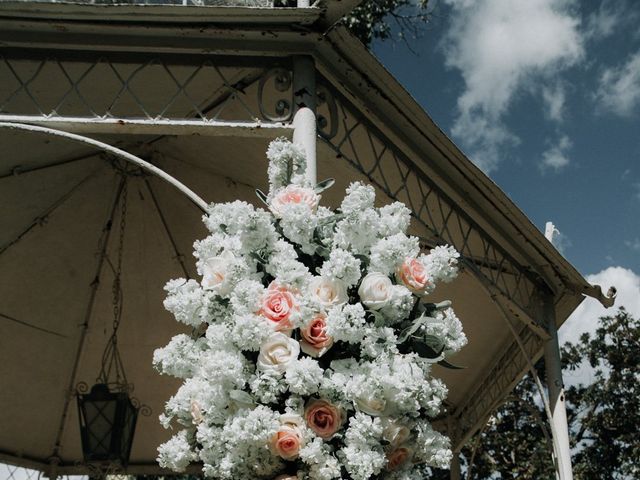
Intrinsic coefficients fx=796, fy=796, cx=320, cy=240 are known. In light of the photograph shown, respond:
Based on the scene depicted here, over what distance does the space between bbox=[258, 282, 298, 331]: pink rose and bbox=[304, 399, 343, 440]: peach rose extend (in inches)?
10.5

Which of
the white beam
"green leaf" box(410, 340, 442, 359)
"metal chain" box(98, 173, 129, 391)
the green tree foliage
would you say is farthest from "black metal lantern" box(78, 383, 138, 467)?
the green tree foliage

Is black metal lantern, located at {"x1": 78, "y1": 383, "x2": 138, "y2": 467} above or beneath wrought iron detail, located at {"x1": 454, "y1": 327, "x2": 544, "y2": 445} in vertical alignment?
beneath

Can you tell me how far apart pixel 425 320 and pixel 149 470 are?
7.42 meters

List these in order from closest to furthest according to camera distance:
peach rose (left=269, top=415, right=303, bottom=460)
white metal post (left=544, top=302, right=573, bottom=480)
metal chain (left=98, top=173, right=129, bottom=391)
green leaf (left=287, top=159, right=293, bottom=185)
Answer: peach rose (left=269, top=415, right=303, bottom=460) < green leaf (left=287, top=159, right=293, bottom=185) < white metal post (left=544, top=302, right=573, bottom=480) < metal chain (left=98, top=173, right=129, bottom=391)

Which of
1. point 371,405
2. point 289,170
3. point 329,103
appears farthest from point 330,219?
point 329,103

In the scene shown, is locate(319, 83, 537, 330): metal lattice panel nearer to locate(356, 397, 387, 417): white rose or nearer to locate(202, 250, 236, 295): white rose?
locate(202, 250, 236, 295): white rose

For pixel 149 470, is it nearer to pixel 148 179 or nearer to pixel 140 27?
pixel 148 179

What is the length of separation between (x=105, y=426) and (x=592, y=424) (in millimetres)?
15565

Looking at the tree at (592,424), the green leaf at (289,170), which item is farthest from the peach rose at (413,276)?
the tree at (592,424)

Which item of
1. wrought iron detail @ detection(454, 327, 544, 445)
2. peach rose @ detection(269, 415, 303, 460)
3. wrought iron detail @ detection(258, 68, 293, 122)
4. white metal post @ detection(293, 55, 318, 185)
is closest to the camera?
peach rose @ detection(269, 415, 303, 460)

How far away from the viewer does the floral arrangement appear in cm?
247

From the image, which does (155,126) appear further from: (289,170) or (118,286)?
(118,286)

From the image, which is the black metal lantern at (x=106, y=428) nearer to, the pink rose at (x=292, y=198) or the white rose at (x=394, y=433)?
the pink rose at (x=292, y=198)

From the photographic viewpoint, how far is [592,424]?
19.0m
